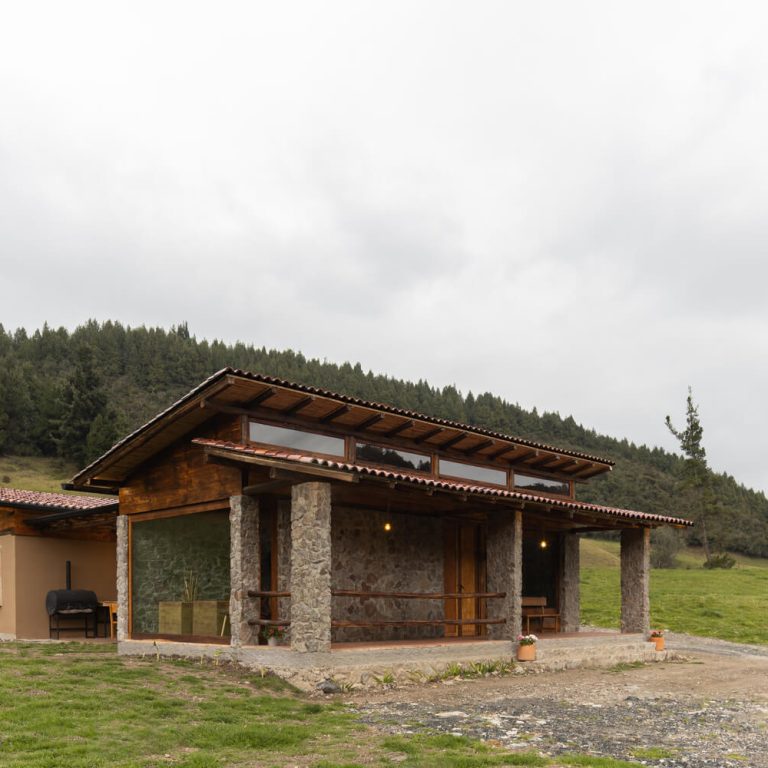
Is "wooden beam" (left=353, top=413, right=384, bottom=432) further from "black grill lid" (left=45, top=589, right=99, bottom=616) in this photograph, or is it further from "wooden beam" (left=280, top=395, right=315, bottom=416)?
"black grill lid" (left=45, top=589, right=99, bottom=616)

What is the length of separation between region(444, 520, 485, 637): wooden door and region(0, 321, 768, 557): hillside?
44.1 meters

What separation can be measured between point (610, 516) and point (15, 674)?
40.6 feet

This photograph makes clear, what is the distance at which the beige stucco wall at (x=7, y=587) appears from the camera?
20406mm

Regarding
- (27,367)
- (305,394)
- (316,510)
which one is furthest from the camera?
(27,367)

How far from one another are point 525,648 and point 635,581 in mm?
5115

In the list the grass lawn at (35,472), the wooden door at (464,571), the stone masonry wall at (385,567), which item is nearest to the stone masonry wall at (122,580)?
the stone masonry wall at (385,567)

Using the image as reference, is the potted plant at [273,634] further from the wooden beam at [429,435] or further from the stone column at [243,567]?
the wooden beam at [429,435]

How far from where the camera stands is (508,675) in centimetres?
1511

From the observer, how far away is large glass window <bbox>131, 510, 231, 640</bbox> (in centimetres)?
1584

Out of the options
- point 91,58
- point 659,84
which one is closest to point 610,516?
point 659,84

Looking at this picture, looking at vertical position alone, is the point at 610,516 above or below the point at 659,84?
below

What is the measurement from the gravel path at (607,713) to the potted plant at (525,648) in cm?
50

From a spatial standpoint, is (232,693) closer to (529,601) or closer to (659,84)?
(529,601)

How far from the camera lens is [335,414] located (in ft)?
51.3
